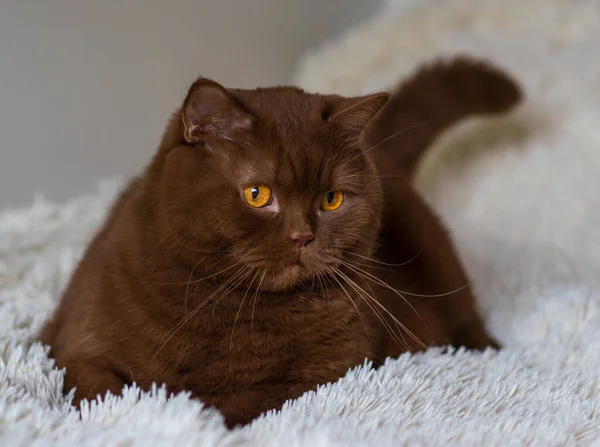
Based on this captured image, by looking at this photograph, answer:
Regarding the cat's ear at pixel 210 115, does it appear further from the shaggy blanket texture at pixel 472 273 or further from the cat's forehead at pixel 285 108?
the shaggy blanket texture at pixel 472 273

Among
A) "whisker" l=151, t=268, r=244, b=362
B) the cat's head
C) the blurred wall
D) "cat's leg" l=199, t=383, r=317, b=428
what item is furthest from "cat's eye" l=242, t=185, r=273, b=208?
the blurred wall

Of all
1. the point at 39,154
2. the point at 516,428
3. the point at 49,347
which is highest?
the point at 39,154

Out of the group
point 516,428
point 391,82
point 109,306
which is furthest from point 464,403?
point 391,82

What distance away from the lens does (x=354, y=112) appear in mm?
990

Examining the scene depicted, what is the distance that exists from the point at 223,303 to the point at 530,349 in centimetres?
63

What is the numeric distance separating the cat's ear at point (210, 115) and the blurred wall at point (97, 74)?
102 cm

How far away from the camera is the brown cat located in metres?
0.90

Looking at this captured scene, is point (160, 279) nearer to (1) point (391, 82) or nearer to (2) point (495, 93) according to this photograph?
(2) point (495, 93)

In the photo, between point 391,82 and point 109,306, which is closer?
point 109,306

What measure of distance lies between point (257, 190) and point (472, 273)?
2.87 feet

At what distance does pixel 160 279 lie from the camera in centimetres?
95

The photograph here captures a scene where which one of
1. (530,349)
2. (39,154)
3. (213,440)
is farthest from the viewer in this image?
(39,154)

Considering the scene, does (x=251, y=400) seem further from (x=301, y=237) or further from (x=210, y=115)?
(x=210, y=115)

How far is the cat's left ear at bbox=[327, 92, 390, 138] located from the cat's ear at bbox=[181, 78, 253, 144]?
0.46 ft
